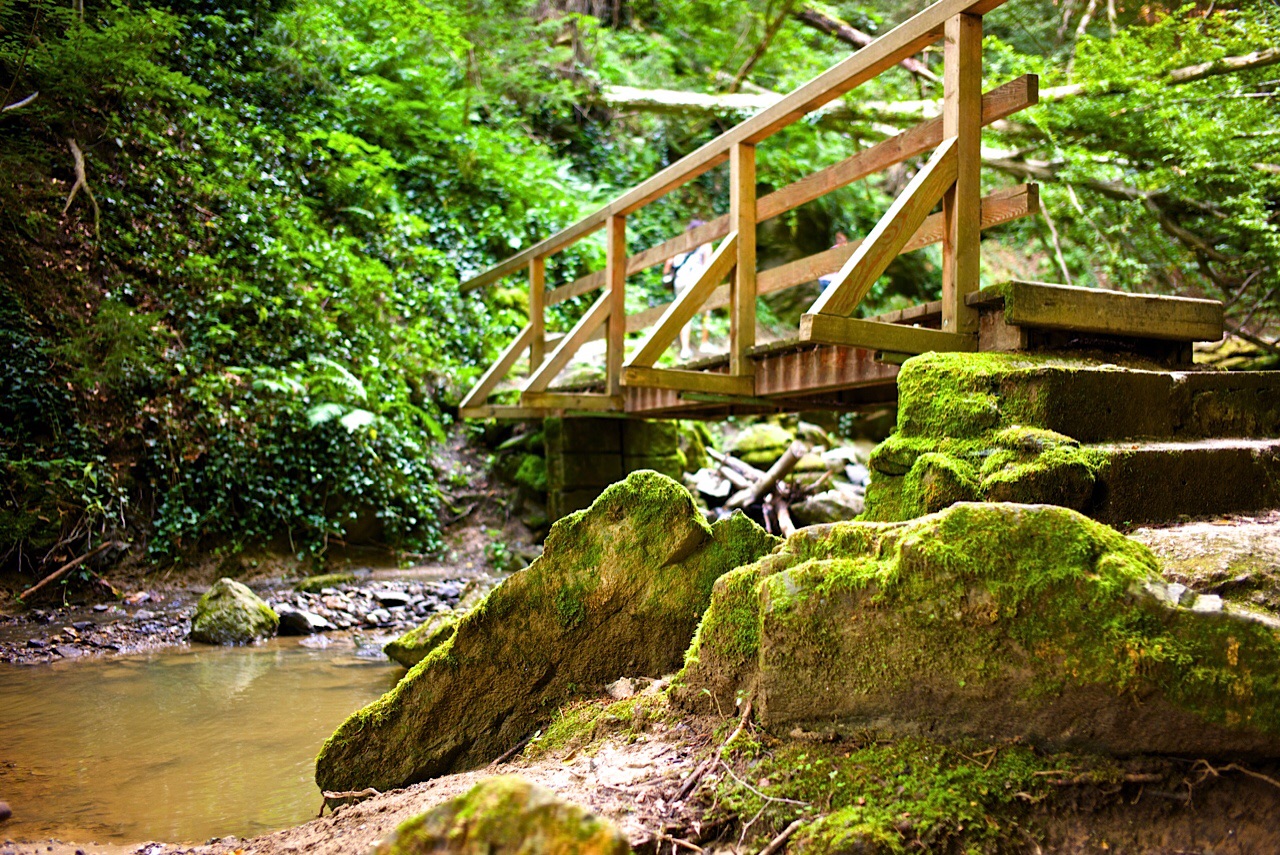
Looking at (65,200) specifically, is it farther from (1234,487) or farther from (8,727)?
(1234,487)

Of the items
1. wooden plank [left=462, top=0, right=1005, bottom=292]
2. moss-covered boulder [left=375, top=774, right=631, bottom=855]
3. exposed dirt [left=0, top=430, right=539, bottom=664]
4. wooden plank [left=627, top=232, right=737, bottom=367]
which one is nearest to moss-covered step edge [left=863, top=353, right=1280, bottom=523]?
wooden plank [left=462, top=0, right=1005, bottom=292]

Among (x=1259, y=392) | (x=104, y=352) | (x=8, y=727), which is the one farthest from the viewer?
(x=104, y=352)

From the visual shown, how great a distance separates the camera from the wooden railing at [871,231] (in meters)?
4.22

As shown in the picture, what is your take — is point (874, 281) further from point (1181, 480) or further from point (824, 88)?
point (1181, 480)

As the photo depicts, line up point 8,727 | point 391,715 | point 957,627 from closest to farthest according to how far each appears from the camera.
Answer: point 957,627, point 391,715, point 8,727

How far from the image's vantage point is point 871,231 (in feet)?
15.8

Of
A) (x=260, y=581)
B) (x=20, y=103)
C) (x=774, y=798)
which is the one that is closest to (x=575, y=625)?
(x=774, y=798)

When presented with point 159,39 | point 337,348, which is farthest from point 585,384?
point 159,39

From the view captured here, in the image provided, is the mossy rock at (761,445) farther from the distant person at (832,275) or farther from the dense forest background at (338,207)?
the dense forest background at (338,207)

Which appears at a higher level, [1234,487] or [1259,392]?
[1259,392]

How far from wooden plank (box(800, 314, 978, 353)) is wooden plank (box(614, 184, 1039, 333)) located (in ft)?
0.99

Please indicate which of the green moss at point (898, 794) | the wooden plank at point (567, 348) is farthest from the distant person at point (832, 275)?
the green moss at point (898, 794)

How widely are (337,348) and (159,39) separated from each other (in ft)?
12.7

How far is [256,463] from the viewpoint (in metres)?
8.40
